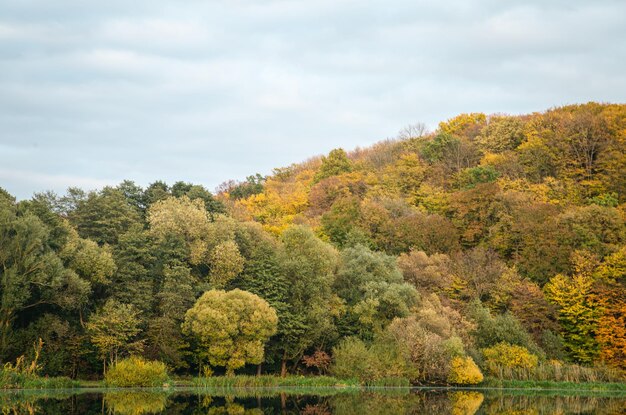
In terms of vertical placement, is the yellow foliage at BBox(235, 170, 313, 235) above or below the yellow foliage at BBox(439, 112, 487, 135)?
below

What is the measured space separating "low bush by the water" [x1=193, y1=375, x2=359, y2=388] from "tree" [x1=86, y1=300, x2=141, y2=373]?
15.9 feet

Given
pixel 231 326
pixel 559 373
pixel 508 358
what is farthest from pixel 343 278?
pixel 559 373

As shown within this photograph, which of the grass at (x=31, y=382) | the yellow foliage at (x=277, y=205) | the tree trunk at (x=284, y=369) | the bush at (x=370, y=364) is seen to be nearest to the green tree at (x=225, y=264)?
the tree trunk at (x=284, y=369)

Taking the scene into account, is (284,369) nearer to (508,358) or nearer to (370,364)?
(370,364)

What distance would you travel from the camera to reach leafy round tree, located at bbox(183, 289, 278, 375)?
44.1 meters

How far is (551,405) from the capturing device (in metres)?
34.8

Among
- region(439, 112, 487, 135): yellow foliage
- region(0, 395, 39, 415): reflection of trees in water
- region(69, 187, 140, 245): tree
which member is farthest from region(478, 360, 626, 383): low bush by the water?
region(439, 112, 487, 135): yellow foliage

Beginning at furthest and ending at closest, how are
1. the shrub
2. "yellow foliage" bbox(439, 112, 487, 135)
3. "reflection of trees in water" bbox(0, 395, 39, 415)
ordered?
1. "yellow foliage" bbox(439, 112, 487, 135)
2. the shrub
3. "reflection of trees in water" bbox(0, 395, 39, 415)

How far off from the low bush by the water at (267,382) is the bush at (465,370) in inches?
243

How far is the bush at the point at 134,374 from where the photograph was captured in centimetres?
4181

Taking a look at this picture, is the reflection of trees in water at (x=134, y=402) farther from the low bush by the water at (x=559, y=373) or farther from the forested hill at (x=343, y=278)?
the low bush by the water at (x=559, y=373)

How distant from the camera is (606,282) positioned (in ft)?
165

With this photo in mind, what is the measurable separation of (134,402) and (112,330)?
1129 centimetres

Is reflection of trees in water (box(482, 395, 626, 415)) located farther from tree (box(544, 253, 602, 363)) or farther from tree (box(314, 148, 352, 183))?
tree (box(314, 148, 352, 183))
